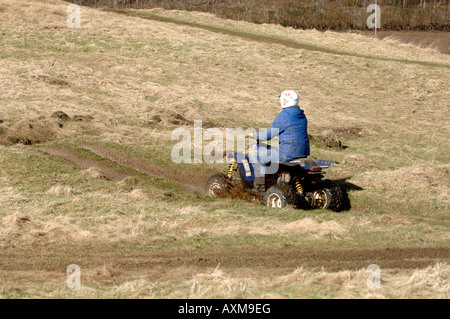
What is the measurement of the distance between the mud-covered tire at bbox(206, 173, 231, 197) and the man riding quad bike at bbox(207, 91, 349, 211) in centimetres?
5

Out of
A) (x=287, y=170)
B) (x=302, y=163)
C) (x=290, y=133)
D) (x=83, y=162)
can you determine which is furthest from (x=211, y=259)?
(x=83, y=162)

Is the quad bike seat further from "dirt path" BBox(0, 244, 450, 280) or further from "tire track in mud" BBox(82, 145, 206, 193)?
"tire track in mud" BBox(82, 145, 206, 193)

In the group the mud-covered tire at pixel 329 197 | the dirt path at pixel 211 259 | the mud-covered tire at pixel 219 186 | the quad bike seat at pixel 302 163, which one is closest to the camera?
the dirt path at pixel 211 259

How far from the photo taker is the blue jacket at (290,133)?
12.3 meters

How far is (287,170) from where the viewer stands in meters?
12.5

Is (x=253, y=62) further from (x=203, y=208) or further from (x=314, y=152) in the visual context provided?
(x=203, y=208)

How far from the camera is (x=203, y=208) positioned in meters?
12.4

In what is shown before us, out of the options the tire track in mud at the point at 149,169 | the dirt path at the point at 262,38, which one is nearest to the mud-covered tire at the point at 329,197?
the tire track in mud at the point at 149,169

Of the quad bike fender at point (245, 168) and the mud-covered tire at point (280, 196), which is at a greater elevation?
the quad bike fender at point (245, 168)

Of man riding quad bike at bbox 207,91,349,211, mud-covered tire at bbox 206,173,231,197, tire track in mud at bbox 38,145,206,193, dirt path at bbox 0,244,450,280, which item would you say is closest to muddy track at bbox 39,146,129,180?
tire track in mud at bbox 38,145,206,193

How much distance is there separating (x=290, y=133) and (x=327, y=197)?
171 cm

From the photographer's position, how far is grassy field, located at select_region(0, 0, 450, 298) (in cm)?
804

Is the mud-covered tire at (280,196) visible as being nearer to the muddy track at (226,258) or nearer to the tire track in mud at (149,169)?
the muddy track at (226,258)
